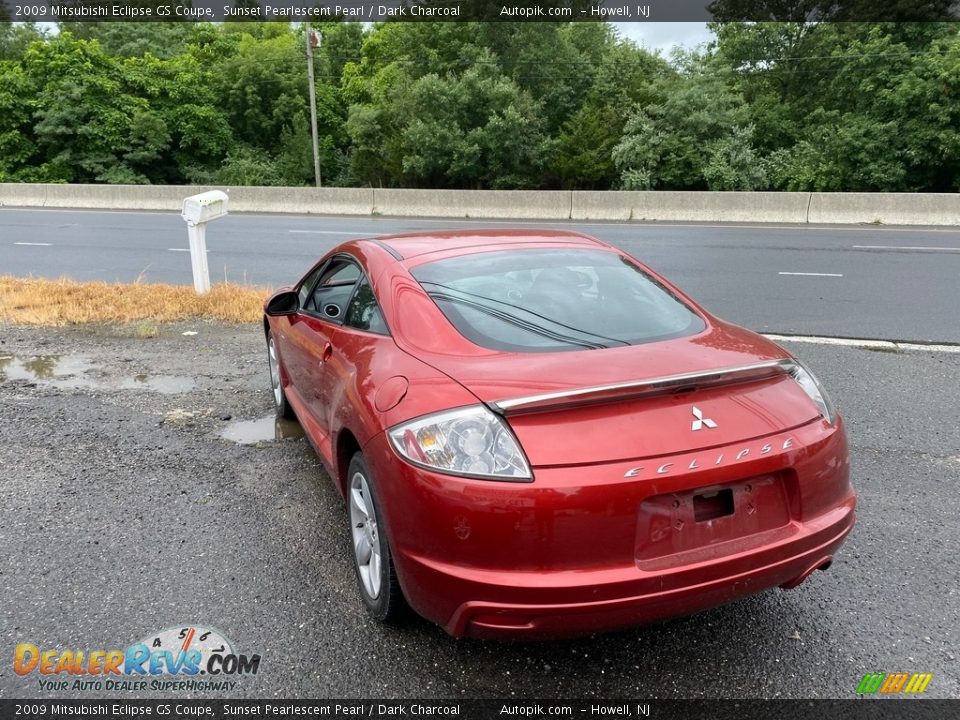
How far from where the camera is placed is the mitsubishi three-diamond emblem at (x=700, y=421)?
2350mm

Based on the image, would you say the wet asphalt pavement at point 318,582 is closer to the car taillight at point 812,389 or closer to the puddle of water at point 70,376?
the puddle of water at point 70,376

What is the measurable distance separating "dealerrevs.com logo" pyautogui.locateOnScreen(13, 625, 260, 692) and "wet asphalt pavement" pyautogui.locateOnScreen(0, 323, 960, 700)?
0.04 meters

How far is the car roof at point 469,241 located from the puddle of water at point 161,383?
9.43 ft

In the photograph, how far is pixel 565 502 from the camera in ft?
7.20

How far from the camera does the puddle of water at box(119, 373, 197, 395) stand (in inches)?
234

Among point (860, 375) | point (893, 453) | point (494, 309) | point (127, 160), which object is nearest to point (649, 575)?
point (494, 309)

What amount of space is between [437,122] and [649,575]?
33.6 meters

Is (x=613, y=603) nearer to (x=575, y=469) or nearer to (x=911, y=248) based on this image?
(x=575, y=469)

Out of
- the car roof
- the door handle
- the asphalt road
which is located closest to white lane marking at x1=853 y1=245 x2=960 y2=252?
the asphalt road

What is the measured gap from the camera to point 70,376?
6.31m

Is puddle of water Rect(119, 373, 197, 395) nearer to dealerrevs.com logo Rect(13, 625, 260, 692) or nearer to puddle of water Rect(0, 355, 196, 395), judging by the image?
puddle of water Rect(0, 355, 196, 395)

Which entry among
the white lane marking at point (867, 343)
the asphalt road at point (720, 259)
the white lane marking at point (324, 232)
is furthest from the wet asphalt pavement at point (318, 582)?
the white lane marking at point (324, 232)

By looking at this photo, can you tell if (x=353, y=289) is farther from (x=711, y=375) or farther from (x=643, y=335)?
(x=711, y=375)

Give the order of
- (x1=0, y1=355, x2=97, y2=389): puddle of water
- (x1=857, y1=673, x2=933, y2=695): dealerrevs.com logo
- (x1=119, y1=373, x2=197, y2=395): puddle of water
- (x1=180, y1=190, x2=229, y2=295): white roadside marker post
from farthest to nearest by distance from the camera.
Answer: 1. (x1=180, y1=190, x2=229, y2=295): white roadside marker post
2. (x1=0, y1=355, x2=97, y2=389): puddle of water
3. (x1=119, y1=373, x2=197, y2=395): puddle of water
4. (x1=857, y1=673, x2=933, y2=695): dealerrevs.com logo
